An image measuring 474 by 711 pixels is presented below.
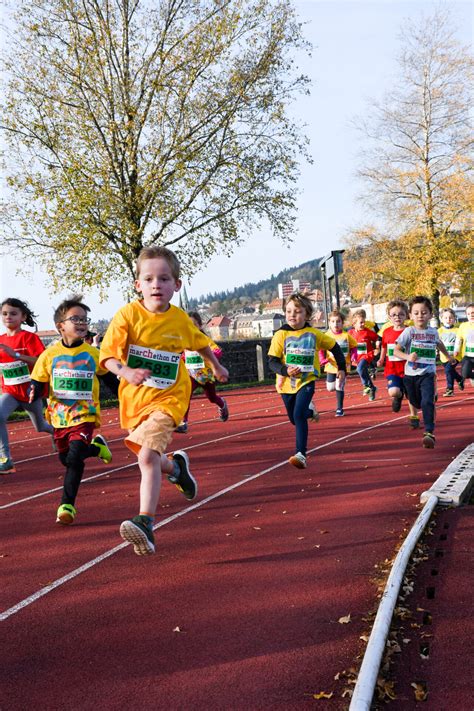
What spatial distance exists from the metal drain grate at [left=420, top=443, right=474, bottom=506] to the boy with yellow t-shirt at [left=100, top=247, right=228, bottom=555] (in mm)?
2275

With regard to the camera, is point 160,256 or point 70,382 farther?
point 70,382

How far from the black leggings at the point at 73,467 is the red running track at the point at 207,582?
0.29 metres

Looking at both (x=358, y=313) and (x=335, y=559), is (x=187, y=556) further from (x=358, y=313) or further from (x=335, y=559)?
(x=358, y=313)

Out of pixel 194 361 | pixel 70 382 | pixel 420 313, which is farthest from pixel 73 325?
pixel 194 361

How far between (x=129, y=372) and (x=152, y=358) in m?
0.46

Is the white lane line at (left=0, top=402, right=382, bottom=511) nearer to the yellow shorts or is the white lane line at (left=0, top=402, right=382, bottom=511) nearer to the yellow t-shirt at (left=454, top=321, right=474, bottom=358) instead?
the yellow t-shirt at (left=454, top=321, right=474, bottom=358)

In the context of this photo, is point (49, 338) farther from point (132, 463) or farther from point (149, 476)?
point (149, 476)

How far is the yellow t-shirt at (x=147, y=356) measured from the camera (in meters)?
5.18

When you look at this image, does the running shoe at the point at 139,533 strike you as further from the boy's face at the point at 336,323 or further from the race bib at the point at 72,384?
the boy's face at the point at 336,323

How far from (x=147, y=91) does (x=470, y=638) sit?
69.3 ft

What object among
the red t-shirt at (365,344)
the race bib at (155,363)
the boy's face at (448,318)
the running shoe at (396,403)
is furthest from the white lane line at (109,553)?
the boy's face at (448,318)

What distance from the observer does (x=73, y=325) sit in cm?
698

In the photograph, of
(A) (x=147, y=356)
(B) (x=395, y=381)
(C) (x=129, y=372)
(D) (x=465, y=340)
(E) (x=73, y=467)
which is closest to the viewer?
(C) (x=129, y=372)

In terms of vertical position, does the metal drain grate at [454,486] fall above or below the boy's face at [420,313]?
below
